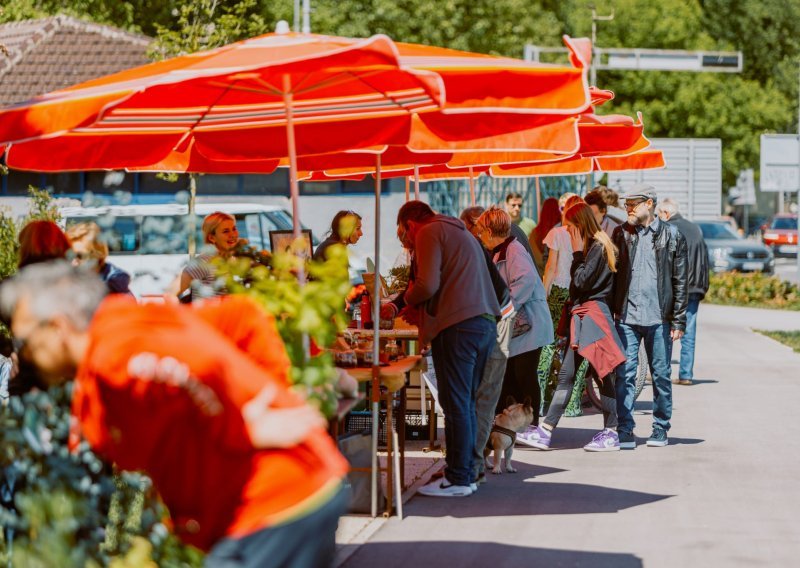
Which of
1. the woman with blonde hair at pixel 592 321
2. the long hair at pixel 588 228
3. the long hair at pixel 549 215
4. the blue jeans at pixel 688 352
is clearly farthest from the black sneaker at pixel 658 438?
the blue jeans at pixel 688 352

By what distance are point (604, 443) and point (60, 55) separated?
2509 centimetres

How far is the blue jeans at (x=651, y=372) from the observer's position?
10.5 metres

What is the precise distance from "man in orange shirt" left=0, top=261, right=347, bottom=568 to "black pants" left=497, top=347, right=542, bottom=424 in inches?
261

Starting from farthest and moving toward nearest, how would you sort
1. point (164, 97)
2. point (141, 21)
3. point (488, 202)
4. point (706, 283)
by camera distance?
point (141, 21)
point (488, 202)
point (706, 283)
point (164, 97)

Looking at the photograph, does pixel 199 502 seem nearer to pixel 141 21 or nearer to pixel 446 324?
pixel 446 324

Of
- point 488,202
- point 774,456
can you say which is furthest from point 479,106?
point 488,202

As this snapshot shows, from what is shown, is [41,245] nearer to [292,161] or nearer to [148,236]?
[292,161]

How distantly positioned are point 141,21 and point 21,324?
41.6 metres

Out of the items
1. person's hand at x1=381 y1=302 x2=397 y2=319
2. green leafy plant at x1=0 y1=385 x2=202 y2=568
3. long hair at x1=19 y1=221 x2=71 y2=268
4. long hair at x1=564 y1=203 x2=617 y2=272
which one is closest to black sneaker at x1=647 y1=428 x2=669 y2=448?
long hair at x1=564 y1=203 x2=617 y2=272

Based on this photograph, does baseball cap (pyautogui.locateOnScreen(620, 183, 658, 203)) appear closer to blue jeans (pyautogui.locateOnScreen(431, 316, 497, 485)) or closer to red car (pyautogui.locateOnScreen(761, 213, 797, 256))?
blue jeans (pyautogui.locateOnScreen(431, 316, 497, 485))

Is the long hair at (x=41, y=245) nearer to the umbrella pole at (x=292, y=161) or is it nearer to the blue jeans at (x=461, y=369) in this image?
the umbrella pole at (x=292, y=161)

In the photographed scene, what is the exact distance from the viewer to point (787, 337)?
20.8m

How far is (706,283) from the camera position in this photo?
14961 mm

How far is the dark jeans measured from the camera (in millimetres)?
3387
